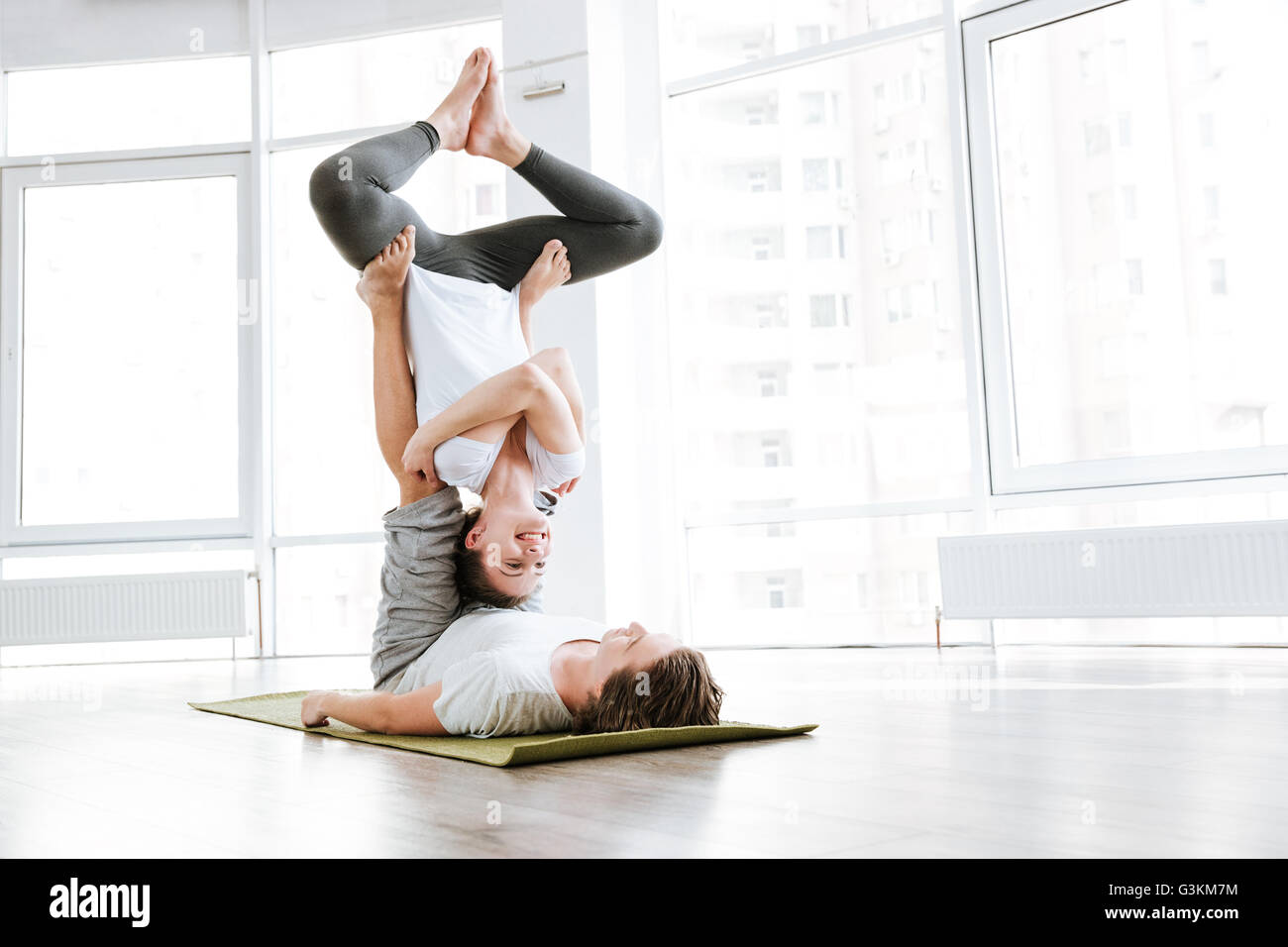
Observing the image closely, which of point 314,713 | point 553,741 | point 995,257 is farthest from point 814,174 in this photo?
point 553,741

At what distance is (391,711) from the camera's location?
2291 mm

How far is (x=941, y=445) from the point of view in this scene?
4961 mm

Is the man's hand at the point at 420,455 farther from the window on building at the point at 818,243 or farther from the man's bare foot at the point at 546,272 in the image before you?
the window on building at the point at 818,243

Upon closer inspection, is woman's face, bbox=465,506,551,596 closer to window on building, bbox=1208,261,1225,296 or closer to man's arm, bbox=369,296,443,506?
man's arm, bbox=369,296,443,506

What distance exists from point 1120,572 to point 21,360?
204 inches

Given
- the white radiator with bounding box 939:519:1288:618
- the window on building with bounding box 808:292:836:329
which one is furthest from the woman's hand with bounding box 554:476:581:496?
the window on building with bounding box 808:292:836:329

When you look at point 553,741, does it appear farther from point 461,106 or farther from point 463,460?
point 461,106

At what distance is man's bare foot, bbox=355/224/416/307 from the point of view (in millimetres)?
2572

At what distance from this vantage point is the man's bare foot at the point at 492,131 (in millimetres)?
2715

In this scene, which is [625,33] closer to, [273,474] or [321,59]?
[321,59]

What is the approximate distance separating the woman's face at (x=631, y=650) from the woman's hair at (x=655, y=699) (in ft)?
0.04

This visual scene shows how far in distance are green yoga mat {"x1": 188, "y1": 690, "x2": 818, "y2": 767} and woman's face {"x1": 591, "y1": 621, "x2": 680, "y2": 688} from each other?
0.11 metres

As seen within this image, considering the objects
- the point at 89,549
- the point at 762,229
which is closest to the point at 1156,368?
the point at 762,229
